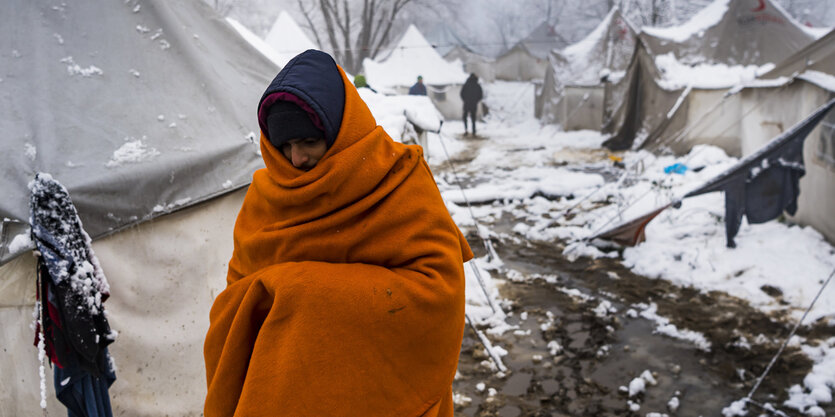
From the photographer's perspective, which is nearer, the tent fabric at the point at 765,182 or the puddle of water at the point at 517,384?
the puddle of water at the point at 517,384

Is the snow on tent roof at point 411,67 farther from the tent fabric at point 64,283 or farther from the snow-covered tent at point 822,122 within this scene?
the tent fabric at point 64,283

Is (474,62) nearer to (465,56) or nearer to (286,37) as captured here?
(465,56)

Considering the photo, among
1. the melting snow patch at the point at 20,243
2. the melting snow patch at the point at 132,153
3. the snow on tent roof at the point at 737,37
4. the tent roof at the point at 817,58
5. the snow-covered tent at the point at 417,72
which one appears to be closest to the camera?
the melting snow patch at the point at 20,243

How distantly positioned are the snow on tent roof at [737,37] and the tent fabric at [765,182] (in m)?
9.10

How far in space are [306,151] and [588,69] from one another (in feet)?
54.0

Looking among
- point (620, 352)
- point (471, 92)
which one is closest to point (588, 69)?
point (471, 92)

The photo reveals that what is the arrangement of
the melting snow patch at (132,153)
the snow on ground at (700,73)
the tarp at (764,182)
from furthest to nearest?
the snow on ground at (700,73), the tarp at (764,182), the melting snow patch at (132,153)

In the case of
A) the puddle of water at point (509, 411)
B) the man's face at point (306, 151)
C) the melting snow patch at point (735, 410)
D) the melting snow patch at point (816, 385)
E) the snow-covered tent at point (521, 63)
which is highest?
the man's face at point (306, 151)

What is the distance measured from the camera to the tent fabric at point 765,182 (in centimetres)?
500

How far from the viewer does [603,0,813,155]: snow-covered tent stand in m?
12.4

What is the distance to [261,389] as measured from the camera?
48.0 inches

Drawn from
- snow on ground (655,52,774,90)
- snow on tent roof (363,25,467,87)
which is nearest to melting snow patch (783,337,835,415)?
snow on ground (655,52,774,90)

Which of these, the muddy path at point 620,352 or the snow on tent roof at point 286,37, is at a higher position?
the snow on tent roof at point 286,37

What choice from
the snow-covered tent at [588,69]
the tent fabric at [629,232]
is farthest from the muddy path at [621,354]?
the snow-covered tent at [588,69]
